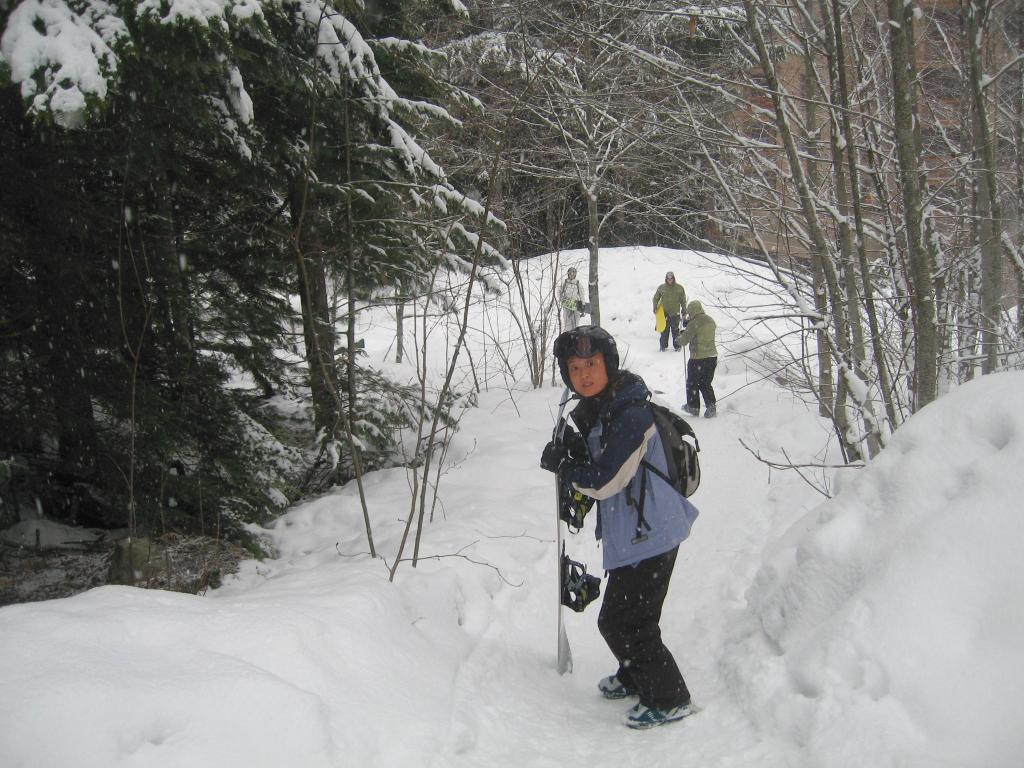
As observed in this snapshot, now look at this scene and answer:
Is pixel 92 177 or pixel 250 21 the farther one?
pixel 92 177

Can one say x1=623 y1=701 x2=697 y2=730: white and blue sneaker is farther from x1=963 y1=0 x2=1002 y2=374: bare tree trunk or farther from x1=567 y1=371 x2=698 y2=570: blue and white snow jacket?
x1=963 y1=0 x2=1002 y2=374: bare tree trunk

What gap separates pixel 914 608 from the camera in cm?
257

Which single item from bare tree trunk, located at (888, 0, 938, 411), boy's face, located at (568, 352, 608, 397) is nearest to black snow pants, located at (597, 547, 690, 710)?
boy's face, located at (568, 352, 608, 397)

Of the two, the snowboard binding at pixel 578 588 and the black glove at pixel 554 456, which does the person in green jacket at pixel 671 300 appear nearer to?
the snowboard binding at pixel 578 588

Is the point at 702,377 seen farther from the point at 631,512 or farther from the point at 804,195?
the point at 631,512

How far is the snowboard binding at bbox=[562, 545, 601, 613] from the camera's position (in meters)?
3.72

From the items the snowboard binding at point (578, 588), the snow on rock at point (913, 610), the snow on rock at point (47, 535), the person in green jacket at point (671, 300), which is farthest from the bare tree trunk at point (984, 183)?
the person in green jacket at point (671, 300)

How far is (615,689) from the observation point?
3557mm

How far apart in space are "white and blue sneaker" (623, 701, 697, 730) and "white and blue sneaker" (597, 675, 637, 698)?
0.97ft

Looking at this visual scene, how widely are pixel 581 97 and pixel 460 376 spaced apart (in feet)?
27.3

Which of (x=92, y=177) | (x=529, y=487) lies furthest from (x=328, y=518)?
(x=92, y=177)

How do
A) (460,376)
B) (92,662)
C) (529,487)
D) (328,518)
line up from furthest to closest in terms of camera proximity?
(460,376) → (529,487) → (328,518) → (92,662)

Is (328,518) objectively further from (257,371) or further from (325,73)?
(325,73)

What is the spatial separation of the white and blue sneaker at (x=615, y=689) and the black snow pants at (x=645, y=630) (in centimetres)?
23
